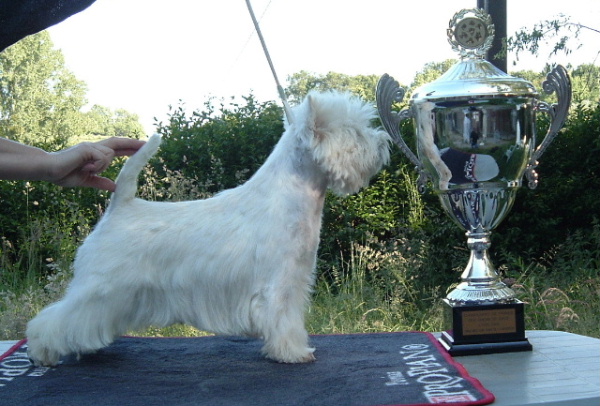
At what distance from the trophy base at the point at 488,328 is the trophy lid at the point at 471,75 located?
89cm

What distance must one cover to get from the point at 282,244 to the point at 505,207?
109 cm

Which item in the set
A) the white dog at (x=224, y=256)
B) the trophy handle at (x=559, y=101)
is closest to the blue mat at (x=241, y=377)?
the white dog at (x=224, y=256)

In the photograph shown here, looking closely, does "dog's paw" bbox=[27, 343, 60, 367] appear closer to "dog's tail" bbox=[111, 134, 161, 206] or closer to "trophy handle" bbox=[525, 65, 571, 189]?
"dog's tail" bbox=[111, 134, 161, 206]

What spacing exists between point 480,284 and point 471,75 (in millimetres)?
918

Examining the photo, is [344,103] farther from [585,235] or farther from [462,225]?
[585,235]

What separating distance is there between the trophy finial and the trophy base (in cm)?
117

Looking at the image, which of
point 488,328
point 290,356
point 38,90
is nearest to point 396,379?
point 290,356

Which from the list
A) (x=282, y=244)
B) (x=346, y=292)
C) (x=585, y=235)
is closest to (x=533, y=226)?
(x=585, y=235)

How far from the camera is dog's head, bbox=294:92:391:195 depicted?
2.48 metres

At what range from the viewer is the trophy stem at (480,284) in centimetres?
274

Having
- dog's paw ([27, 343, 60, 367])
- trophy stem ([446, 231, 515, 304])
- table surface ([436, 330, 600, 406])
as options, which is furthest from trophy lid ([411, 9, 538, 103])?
dog's paw ([27, 343, 60, 367])

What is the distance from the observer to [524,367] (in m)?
2.43

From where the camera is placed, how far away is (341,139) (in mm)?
2488

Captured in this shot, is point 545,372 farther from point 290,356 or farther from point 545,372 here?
point 290,356
